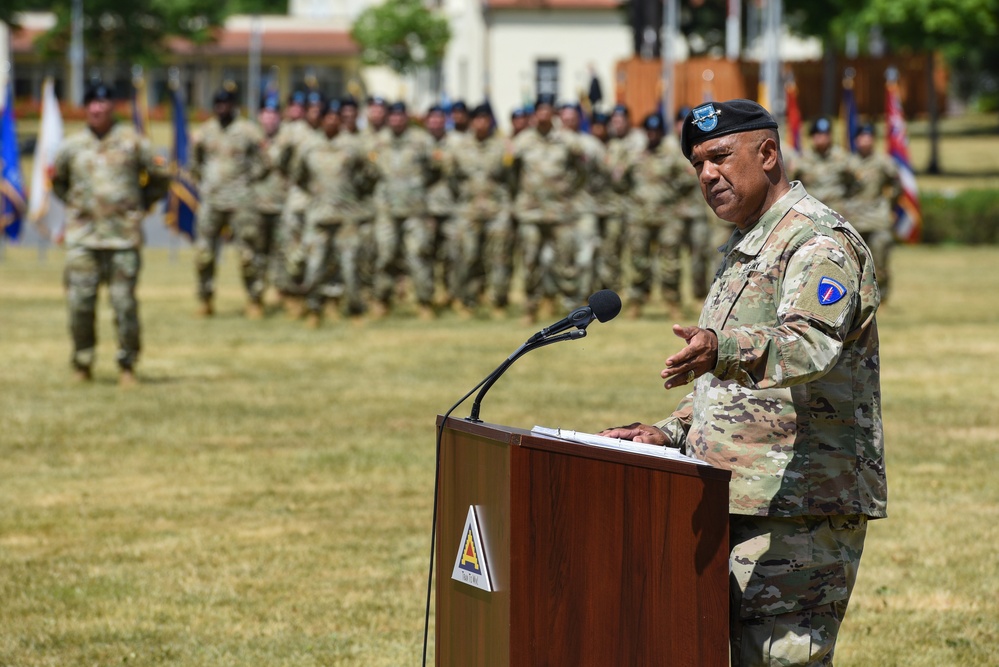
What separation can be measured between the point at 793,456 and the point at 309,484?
5.55 m

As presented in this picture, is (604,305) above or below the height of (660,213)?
above

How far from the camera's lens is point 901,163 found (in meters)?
24.3

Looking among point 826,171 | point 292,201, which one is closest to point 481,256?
point 292,201

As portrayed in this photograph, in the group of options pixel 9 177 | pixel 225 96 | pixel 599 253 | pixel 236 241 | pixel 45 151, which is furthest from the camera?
pixel 9 177

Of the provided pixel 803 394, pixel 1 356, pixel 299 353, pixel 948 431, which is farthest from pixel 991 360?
pixel 803 394

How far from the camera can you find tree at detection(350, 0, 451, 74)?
68938mm

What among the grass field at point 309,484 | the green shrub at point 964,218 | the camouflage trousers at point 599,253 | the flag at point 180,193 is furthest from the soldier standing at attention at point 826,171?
the green shrub at point 964,218

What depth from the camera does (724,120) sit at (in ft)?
11.9

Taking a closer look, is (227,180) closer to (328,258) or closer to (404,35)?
(328,258)

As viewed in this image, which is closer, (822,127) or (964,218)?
(822,127)

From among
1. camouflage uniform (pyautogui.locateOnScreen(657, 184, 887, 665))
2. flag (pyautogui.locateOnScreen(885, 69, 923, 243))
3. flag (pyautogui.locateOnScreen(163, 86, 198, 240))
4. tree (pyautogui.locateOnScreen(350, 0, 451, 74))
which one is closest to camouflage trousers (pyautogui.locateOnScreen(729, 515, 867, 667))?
camouflage uniform (pyautogui.locateOnScreen(657, 184, 887, 665))

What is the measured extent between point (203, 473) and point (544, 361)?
18.8 ft

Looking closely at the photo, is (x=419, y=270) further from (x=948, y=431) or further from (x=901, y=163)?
(x=901, y=163)

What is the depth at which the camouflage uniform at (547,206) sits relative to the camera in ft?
55.9
